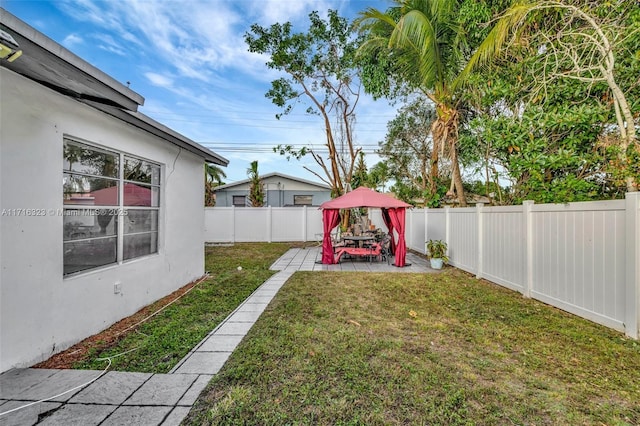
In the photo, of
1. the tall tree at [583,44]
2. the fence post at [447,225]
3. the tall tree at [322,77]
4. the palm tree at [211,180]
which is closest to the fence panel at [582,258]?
the tall tree at [583,44]

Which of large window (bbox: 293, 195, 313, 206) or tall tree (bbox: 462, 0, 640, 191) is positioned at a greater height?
tall tree (bbox: 462, 0, 640, 191)

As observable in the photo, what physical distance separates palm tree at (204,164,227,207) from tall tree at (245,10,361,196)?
6.50 m

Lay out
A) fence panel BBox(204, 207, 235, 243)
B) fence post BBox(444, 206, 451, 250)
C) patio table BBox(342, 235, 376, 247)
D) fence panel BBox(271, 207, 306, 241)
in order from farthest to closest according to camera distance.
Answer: fence panel BBox(271, 207, 306, 241), fence panel BBox(204, 207, 235, 243), patio table BBox(342, 235, 376, 247), fence post BBox(444, 206, 451, 250)

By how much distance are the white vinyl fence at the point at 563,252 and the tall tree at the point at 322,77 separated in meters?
7.66

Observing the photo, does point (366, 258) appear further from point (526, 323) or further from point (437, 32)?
point (437, 32)

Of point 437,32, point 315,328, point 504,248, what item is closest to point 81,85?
point 315,328

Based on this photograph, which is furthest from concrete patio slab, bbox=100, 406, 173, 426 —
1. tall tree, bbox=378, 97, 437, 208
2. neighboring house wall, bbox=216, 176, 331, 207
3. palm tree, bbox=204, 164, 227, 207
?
neighboring house wall, bbox=216, 176, 331, 207

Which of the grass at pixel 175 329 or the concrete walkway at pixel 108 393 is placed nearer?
the concrete walkway at pixel 108 393

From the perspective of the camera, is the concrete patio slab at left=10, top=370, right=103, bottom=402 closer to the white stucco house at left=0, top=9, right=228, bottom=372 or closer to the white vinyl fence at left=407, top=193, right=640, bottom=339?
the white stucco house at left=0, top=9, right=228, bottom=372

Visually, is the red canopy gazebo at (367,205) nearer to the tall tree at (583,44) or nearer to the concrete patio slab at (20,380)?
the tall tree at (583,44)

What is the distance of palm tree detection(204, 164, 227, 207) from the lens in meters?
18.3

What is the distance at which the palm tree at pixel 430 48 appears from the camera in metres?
7.83

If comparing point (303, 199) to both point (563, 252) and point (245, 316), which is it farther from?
point (563, 252)

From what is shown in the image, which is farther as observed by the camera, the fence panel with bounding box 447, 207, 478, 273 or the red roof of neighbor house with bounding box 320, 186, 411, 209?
the red roof of neighbor house with bounding box 320, 186, 411, 209
